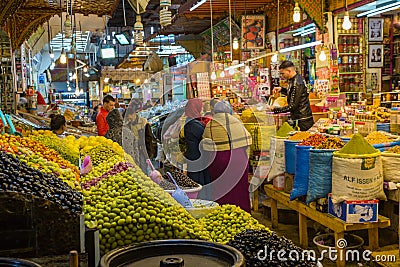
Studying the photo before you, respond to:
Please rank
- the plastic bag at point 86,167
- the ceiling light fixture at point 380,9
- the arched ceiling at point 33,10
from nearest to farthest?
the plastic bag at point 86,167, the arched ceiling at point 33,10, the ceiling light fixture at point 380,9

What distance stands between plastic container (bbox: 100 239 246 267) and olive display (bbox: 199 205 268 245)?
70cm

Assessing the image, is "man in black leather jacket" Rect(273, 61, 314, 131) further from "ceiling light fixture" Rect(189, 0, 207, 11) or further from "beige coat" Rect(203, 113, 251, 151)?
"ceiling light fixture" Rect(189, 0, 207, 11)

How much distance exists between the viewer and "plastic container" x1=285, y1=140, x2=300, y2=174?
561 centimetres

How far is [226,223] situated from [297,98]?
16.7 ft

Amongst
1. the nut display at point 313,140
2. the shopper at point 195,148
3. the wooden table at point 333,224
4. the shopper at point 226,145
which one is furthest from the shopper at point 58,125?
the nut display at point 313,140

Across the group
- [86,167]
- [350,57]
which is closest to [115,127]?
[86,167]

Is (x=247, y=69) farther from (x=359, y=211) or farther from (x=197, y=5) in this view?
(x=359, y=211)

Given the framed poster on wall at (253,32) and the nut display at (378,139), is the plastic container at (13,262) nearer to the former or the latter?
the nut display at (378,139)

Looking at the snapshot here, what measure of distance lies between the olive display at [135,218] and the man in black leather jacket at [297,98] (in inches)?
217

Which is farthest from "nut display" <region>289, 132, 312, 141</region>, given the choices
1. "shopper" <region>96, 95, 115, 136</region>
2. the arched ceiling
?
the arched ceiling

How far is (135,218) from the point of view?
2.18 metres

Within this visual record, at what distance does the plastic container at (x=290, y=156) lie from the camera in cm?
561

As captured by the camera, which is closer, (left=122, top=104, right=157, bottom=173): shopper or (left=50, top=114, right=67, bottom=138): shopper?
(left=122, top=104, right=157, bottom=173): shopper

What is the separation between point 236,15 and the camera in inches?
533
